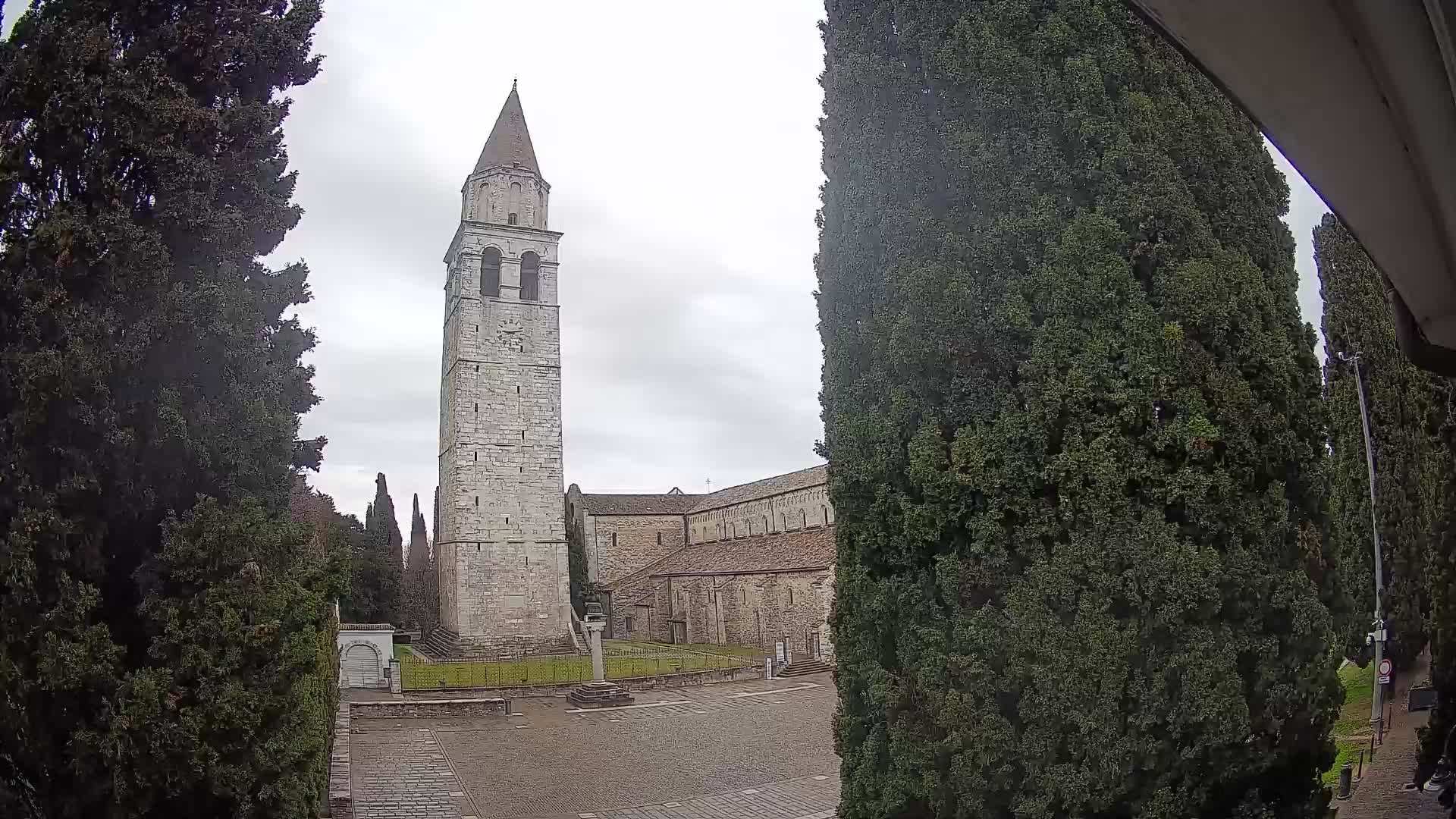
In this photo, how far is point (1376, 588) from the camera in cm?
1348

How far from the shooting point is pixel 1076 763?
190 inches

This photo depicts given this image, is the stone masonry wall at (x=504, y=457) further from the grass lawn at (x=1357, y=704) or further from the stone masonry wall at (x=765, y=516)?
the grass lawn at (x=1357, y=704)

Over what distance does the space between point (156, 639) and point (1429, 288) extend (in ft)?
21.5

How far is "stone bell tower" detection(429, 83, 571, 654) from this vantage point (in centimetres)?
3291

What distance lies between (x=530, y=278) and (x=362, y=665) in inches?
656

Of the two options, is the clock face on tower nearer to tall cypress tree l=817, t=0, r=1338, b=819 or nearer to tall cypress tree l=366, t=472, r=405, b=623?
tall cypress tree l=366, t=472, r=405, b=623

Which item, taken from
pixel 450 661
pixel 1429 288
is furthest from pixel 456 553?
pixel 1429 288

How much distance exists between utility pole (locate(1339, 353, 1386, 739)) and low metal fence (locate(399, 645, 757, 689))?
1799 cm

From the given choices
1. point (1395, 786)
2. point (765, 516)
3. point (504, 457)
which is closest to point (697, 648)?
point (765, 516)

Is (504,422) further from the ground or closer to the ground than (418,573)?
further from the ground

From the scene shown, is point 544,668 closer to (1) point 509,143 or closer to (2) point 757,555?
(2) point 757,555

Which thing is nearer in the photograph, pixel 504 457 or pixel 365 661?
pixel 365 661

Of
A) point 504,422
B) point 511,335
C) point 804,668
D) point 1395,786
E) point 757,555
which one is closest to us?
point 1395,786

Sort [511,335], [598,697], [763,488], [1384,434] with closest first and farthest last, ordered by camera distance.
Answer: [1384,434], [598,697], [511,335], [763,488]
